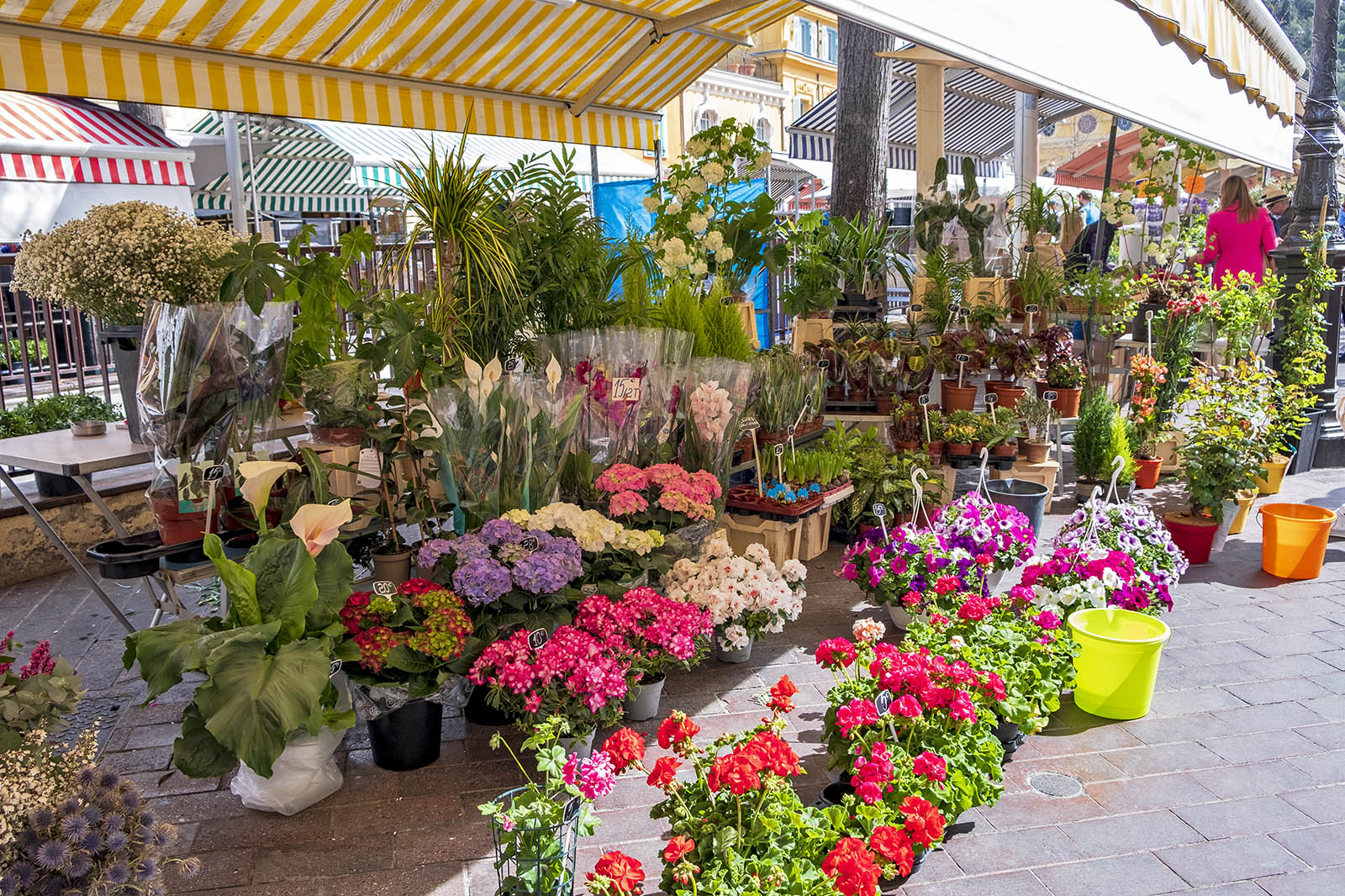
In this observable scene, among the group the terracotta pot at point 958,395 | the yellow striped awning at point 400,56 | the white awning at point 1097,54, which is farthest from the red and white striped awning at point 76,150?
the white awning at point 1097,54

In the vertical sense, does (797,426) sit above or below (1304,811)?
above

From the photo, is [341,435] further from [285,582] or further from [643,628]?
[643,628]

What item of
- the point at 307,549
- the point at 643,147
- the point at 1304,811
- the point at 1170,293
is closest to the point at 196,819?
the point at 307,549

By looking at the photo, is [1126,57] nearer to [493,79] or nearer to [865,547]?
[865,547]

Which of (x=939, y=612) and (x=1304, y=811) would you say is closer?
(x=1304, y=811)

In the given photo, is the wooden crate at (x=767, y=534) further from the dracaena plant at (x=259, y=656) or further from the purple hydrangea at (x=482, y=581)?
the dracaena plant at (x=259, y=656)

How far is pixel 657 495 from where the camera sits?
344 centimetres

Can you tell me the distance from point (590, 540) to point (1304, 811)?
2.08 m

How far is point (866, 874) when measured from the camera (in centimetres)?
176

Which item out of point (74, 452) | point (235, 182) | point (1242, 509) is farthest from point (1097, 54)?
point (235, 182)

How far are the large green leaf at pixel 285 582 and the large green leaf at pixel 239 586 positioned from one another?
0.04 m

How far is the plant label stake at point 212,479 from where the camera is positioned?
2873 mm

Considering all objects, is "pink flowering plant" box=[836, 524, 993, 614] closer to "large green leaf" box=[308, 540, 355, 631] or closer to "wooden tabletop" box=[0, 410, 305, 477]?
"large green leaf" box=[308, 540, 355, 631]

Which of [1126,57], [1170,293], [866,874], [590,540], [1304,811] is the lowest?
[1304,811]
